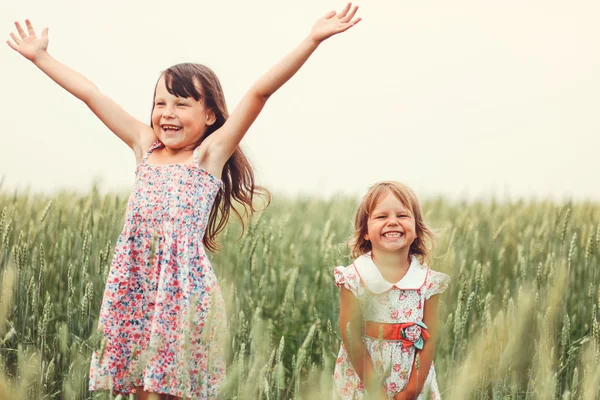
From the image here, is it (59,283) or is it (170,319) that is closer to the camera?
(170,319)

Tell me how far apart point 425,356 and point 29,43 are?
1586 millimetres

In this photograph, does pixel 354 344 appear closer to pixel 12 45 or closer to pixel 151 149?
pixel 151 149

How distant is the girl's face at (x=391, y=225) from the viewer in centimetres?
206

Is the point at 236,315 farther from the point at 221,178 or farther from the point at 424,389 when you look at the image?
the point at 424,389

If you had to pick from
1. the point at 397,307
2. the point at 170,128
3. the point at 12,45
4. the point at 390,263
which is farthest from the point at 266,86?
the point at 12,45

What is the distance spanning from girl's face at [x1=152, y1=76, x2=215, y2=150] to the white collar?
0.60 meters

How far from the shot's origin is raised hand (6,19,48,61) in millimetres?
2598

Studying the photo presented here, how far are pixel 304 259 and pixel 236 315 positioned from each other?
1.04 metres

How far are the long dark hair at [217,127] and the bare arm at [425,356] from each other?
23.0 inches

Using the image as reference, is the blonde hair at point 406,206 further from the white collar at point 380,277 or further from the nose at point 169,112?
the nose at point 169,112

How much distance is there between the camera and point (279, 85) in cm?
211

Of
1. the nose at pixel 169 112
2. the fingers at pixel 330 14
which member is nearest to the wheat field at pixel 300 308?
the nose at pixel 169 112

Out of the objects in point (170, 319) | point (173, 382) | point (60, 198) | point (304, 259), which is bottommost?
point (173, 382)

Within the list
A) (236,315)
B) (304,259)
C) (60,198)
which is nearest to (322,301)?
(304,259)
